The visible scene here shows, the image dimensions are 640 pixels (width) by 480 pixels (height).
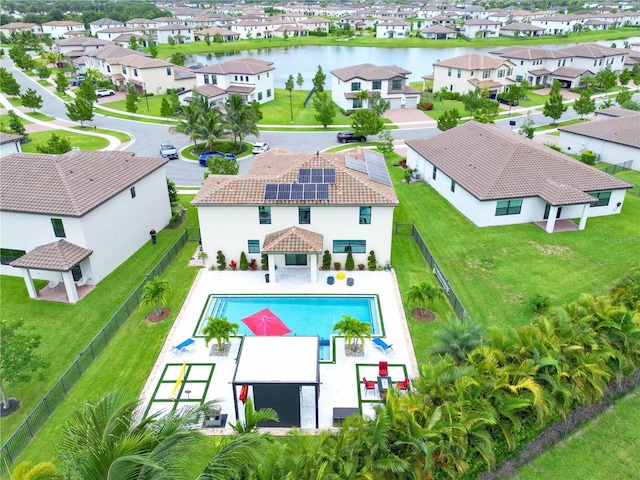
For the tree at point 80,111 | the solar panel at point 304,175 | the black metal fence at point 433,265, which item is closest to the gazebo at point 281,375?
the black metal fence at point 433,265

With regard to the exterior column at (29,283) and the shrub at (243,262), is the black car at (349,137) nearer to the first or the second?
the shrub at (243,262)

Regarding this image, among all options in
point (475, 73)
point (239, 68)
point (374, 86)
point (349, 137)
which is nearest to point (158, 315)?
point (349, 137)

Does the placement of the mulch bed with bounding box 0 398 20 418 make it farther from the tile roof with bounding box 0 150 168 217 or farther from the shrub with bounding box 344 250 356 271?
the shrub with bounding box 344 250 356 271

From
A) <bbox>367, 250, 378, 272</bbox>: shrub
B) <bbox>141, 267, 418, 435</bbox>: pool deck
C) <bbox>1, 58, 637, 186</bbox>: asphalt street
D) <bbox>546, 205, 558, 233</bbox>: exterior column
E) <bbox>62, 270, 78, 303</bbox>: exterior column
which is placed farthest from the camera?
<bbox>1, 58, 637, 186</bbox>: asphalt street

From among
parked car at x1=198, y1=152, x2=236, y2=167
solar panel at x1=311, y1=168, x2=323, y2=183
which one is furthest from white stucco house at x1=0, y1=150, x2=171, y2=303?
parked car at x1=198, y1=152, x2=236, y2=167

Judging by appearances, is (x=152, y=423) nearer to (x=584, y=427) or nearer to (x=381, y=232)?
(x=584, y=427)

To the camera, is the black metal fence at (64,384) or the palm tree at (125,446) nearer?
the palm tree at (125,446)
